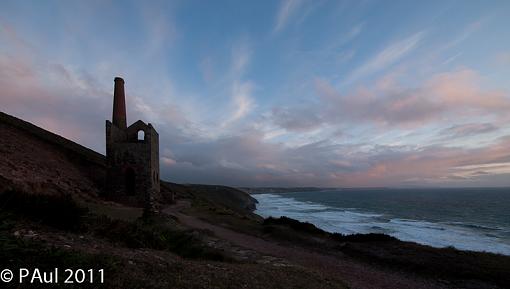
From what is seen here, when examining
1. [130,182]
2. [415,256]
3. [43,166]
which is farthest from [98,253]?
[130,182]

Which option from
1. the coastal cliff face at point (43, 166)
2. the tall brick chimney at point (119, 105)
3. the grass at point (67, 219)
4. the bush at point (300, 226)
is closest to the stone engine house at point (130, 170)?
the coastal cliff face at point (43, 166)

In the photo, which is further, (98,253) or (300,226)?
(300,226)

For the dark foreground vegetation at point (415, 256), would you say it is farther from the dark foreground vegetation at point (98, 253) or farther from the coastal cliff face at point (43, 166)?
the coastal cliff face at point (43, 166)

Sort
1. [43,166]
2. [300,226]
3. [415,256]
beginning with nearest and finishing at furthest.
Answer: [415,256] → [43,166] → [300,226]

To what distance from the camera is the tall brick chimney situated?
31.2m

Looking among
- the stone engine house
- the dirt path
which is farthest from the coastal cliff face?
the dirt path

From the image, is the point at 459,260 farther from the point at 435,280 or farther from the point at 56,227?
the point at 56,227

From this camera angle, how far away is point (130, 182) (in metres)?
27.8

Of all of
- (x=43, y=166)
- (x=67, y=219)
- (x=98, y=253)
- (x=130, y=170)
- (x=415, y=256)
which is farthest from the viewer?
(x=130, y=170)

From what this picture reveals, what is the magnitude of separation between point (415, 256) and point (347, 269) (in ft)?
16.4

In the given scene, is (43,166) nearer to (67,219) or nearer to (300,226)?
(67,219)

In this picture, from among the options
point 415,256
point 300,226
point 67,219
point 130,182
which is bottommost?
point 415,256

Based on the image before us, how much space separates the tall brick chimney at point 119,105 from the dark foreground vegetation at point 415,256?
20137 millimetres

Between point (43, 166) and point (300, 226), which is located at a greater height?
point (43, 166)
